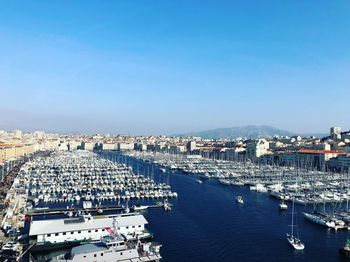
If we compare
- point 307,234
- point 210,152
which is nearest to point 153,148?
point 210,152

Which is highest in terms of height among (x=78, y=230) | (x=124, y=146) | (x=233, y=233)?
(x=124, y=146)

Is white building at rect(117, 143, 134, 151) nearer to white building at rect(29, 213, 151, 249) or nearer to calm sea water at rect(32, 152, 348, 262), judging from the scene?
calm sea water at rect(32, 152, 348, 262)

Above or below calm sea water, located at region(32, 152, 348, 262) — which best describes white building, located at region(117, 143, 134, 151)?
above

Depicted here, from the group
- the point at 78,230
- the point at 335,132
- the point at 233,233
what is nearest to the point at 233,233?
the point at 233,233

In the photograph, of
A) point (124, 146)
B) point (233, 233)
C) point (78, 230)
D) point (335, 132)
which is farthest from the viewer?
point (124, 146)

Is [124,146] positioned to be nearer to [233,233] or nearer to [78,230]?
[233,233]

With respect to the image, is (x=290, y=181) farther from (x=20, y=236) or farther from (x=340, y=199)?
(x=20, y=236)

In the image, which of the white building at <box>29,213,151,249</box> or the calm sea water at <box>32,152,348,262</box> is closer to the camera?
the calm sea water at <box>32,152,348,262</box>

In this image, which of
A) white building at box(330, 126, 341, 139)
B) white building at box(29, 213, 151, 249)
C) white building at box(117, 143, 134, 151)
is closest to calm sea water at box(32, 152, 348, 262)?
white building at box(29, 213, 151, 249)

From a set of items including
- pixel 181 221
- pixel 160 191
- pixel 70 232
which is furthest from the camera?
pixel 160 191
